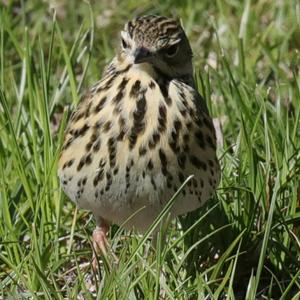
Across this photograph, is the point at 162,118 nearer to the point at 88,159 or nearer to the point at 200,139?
the point at 200,139

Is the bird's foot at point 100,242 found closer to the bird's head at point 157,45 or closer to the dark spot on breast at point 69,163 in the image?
the dark spot on breast at point 69,163

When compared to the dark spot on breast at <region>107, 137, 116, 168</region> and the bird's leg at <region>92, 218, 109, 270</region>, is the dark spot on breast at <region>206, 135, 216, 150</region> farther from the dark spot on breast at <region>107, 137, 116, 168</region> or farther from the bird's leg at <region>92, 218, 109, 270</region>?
the bird's leg at <region>92, 218, 109, 270</region>

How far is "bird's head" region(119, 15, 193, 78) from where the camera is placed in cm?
458

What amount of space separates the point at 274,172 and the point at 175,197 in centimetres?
124

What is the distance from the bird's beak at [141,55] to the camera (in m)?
4.53

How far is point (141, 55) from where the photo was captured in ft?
14.9

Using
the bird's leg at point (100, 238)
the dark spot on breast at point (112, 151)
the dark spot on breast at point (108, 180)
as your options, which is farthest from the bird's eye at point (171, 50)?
the bird's leg at point (100, 238)

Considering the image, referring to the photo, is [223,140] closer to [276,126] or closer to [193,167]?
[276,126]

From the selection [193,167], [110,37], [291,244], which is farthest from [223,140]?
[110,37]

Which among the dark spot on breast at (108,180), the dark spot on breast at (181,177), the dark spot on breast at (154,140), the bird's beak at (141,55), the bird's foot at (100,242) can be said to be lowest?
the bird's foot at (100,242)

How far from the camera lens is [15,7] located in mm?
7957

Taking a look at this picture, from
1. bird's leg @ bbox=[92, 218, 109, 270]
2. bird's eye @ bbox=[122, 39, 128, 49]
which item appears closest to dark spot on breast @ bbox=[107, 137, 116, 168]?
bird's eye @ bbox=[122, 39, 128, 49]

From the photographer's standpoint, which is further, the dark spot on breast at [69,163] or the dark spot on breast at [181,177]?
the dark spot on breast at [69,163]

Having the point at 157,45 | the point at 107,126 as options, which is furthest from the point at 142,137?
the point at 157,45
